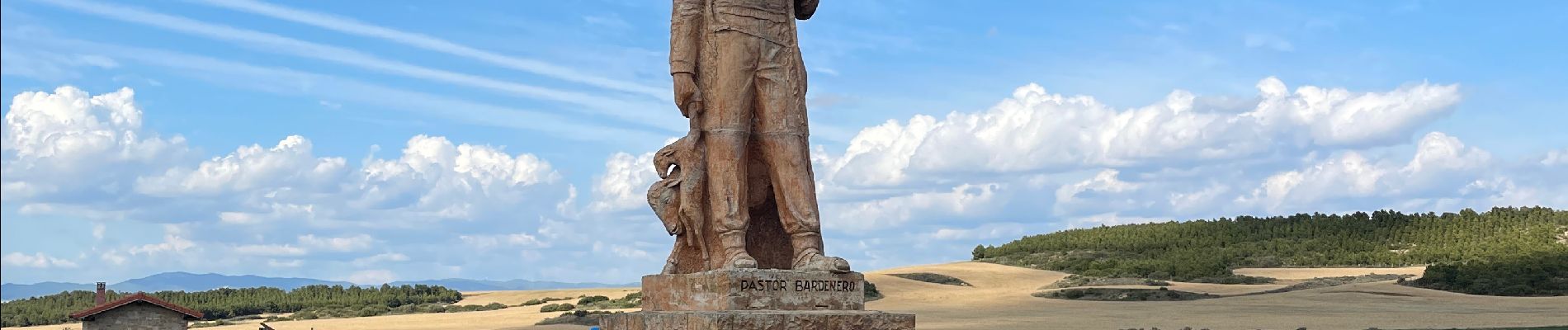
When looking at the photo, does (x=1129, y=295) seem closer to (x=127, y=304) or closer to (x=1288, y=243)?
(x=1288, y=243)

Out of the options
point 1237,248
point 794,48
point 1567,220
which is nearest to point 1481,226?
point 1567,220

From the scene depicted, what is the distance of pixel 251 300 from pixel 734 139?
3508cm

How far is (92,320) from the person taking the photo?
24.3 meters

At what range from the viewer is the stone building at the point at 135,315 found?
24281 mm

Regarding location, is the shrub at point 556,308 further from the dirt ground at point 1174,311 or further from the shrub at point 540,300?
the shrub at point 540,300

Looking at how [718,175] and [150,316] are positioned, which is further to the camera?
[150,316]

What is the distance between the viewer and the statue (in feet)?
37.0

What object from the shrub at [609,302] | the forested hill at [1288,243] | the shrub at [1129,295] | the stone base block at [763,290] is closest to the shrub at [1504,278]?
the forested hill at [1288,243]

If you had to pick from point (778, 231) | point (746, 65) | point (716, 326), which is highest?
point (746, 65)

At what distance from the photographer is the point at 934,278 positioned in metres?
43.8

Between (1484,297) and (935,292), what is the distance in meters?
12.7

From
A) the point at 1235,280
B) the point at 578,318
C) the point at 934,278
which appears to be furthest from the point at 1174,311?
the point at 934,278

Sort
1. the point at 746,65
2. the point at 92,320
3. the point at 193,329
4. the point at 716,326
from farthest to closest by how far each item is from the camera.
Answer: the point at 193,329
the point at 92,320
the point at 746,65
the point at 716,326

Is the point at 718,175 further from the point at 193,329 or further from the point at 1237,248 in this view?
the point at 1237,248
